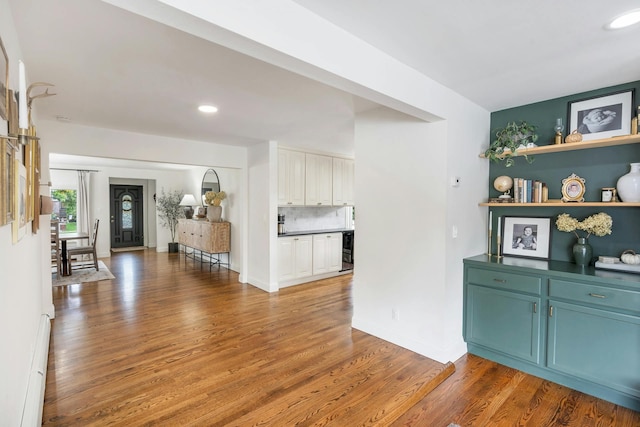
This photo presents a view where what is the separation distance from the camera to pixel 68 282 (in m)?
5.43

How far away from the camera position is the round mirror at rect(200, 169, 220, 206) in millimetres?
7016

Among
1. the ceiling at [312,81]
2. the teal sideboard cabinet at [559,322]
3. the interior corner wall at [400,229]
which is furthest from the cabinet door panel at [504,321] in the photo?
the ceiling at [312,81]

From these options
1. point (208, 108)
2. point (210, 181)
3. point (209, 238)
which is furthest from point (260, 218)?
point (210, 181)

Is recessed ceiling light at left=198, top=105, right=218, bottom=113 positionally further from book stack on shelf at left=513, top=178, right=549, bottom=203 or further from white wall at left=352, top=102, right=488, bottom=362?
book stack on shelf at left=513, top=178, right=549, bottom=203

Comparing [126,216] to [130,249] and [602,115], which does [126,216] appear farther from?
[602,115]

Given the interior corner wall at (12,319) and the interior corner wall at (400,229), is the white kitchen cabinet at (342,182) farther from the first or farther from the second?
the interior corner wall at (12,319)

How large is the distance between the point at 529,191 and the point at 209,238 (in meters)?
5.19

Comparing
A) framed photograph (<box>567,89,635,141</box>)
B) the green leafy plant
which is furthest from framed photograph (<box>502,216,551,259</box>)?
the green leafy plant

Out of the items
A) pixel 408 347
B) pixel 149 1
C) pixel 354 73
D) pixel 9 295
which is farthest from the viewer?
pixel 408 347

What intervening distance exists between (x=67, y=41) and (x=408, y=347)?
134 inches

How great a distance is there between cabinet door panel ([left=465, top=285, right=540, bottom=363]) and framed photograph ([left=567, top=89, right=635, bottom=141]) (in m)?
1.48

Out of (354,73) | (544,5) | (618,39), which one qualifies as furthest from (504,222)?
(354,73)

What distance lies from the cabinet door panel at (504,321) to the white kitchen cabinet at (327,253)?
10.1 feet

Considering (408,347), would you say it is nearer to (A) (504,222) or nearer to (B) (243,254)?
(A) (504,222)
